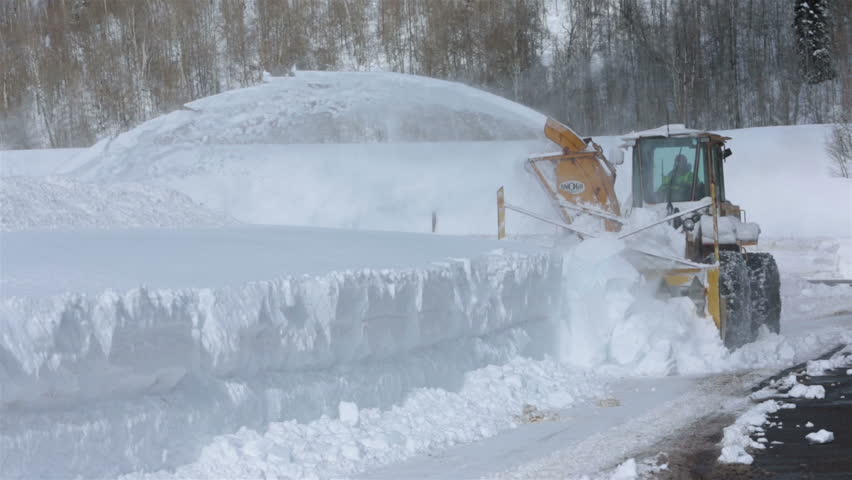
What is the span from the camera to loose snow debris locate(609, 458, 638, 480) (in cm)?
621

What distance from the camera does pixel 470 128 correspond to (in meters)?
31.4

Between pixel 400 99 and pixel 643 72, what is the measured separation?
2050cm

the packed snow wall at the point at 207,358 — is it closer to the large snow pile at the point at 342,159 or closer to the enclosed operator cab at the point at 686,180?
the enclosed operator cab at the point at 686,180

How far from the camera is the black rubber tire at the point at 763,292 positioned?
1300cm

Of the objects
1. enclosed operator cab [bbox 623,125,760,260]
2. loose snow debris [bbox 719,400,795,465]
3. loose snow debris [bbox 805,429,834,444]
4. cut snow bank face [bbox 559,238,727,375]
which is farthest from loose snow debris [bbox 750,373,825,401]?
enclosed operator cab [bbox 623,125,760,260]

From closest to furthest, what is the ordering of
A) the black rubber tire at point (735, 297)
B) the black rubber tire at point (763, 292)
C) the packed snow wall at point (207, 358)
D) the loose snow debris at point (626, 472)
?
the packed snow wall at point (207, 358)
the loose snow debris at point (626, 472)
the black rubber tire at point (735, 297)
the black rubber tire at point (763, 292)

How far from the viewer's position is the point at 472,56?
39812mm

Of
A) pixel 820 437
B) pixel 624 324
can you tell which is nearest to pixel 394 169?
pixel 624 324

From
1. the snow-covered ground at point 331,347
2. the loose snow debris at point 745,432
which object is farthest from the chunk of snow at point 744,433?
the snow-covered ground at point 331,347

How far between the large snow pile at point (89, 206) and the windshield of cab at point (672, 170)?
6.17 metres

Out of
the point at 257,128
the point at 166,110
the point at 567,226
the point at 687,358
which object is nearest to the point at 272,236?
the point at 567,226

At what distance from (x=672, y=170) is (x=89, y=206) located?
7.61 metres

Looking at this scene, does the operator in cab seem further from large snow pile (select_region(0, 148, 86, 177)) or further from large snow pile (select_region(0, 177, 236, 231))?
large snow pile (select_region(0, 148, 86, 177))

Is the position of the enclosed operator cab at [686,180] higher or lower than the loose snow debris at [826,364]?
higher
